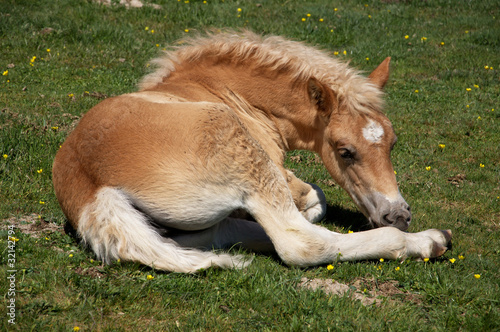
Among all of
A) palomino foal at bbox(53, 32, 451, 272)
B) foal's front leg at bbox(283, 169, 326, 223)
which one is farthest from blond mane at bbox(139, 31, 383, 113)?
foal's front leg at bbox(283, 169, 326, 223)

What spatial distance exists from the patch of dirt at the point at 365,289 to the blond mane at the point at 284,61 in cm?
167

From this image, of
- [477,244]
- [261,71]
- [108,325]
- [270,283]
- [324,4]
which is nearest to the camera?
[108,325]

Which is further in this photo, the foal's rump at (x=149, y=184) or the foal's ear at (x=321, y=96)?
the foal's ear at (x=321, y=96)

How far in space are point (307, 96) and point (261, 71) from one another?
0.55 meters

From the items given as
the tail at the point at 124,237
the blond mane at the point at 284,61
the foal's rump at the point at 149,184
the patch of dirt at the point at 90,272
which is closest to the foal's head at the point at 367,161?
the blond mane at the point at 284,61

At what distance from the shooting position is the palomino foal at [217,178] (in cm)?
377

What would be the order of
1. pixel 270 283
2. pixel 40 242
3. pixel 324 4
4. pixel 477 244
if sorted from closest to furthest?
pixel 270 283
pixel 40 242
pixel 477 244
pixel 324 4

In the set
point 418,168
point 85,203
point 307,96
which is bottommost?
point 418,168

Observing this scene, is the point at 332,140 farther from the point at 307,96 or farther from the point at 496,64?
the point at 496,64

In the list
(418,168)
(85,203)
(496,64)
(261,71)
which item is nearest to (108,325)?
(85,203)

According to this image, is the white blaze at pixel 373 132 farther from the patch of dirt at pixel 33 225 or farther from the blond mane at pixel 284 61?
the patch of dirt at pixel 33 225

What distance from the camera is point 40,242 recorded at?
416 cm

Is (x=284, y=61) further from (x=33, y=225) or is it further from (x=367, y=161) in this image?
(x=33, y=225)

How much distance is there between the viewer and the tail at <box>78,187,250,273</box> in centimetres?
363
